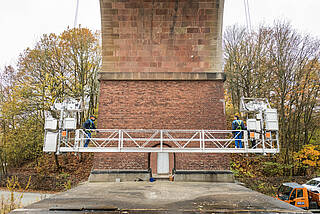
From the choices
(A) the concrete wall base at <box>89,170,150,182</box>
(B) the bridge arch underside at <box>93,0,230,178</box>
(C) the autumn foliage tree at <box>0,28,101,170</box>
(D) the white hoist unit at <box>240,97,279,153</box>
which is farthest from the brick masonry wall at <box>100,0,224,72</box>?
(C) the autumn foliage tree at <box>0,28,101,170</box>

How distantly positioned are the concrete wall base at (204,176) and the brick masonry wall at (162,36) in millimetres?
5482

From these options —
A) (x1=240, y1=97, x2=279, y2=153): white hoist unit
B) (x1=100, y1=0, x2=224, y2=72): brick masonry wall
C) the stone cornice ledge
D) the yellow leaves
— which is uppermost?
(x1=100, y1=0, x2=224, y2=72): brick masonry wall

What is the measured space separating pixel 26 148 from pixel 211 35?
17.0 m

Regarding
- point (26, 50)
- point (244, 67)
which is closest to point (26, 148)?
point (26, 50)

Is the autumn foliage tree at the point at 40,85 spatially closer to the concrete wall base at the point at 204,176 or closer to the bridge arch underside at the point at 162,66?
the bridge arch underside at the point at 162,66

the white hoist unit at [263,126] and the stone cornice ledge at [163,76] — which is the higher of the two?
the stone cornice ledge at [163,76]

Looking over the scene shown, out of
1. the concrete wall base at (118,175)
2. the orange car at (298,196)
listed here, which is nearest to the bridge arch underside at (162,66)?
the concrete wall base at (118,175)

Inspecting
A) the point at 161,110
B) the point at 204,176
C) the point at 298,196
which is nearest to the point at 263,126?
the point at 298,196

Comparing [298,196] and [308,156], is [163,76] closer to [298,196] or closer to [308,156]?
[298,196]

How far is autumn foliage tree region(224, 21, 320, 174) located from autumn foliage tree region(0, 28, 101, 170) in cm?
1445

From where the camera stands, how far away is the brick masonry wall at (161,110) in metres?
12.0

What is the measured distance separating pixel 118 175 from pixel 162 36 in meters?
7.76

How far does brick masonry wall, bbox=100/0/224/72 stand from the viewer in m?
12.4

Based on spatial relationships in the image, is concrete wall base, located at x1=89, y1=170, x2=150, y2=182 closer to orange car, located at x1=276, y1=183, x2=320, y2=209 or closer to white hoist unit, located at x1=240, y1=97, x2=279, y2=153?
white hoist unit, located at x1=240, y1=97, x2=279, y2=153
